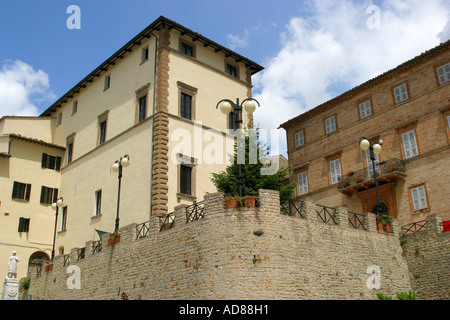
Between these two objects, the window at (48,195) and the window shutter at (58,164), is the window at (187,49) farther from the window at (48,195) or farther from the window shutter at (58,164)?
the window at (48,195)

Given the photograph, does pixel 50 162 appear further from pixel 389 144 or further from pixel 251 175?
pixel 389 144

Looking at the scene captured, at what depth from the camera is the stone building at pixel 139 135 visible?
2697cm

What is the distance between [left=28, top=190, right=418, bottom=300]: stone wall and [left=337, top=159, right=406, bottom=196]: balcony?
24.5 ft

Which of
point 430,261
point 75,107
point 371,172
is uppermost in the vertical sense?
point 75,107

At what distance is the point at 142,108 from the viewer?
29.2m

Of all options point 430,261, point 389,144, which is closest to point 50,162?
point 389,144

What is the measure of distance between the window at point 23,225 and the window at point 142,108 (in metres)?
11.6

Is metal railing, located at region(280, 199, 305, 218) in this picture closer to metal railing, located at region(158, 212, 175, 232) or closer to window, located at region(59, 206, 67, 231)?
metal railing, located at region(158, 212, 175, 232)

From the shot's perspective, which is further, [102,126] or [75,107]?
[75,107]

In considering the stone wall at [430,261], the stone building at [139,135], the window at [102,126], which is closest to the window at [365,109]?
the stone building at [139,135]

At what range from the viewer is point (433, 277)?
20.1 meters

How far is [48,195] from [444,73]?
88.7ft

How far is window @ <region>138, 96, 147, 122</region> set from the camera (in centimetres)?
2883
